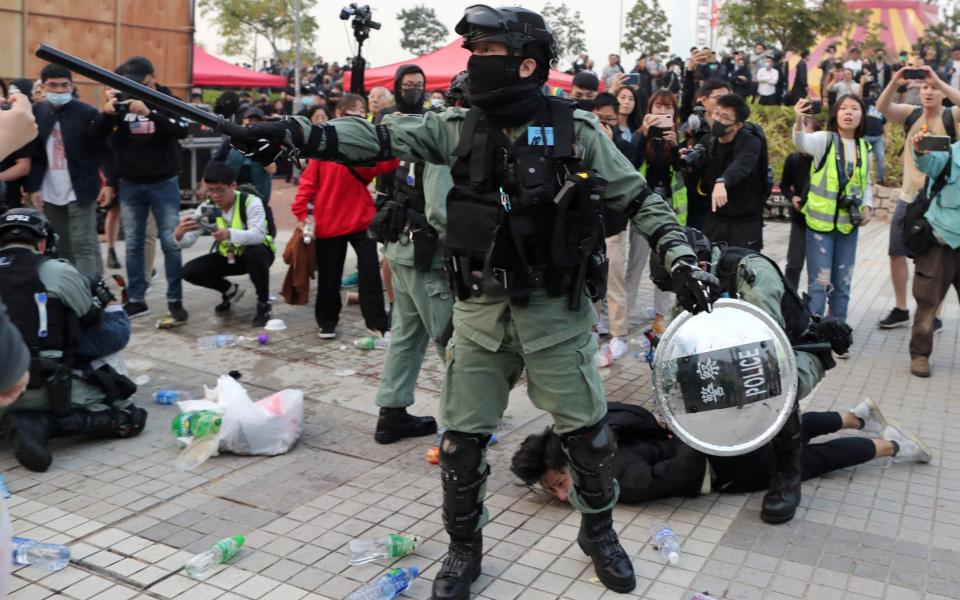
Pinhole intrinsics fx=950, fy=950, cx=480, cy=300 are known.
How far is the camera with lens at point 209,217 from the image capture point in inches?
307

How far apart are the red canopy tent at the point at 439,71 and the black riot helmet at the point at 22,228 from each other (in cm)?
1314

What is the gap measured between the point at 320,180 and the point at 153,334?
6.11 ft

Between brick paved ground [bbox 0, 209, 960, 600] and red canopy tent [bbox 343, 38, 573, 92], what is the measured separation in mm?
12990

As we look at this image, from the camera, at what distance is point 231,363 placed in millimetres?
6965

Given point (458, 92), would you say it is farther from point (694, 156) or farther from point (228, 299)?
point (228, 299)

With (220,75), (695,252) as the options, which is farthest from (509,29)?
(220,75)

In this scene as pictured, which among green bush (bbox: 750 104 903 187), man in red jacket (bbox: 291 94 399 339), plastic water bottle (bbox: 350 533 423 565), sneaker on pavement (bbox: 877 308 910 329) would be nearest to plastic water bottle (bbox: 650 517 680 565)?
plastic water bottle (bbox: 350 533 423 565)

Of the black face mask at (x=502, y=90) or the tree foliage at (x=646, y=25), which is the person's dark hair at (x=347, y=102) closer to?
the black face mask at (x=502, y=90)

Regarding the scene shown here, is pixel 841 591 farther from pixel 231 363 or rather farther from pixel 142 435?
pixel 231 363

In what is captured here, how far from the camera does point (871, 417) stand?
17.8ft

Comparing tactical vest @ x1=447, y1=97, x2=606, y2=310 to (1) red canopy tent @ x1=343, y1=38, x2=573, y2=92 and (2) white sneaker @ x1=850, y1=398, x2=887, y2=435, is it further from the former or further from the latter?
(1) red canopy tent @ x1=343, y1=38, x2=573, y2=92

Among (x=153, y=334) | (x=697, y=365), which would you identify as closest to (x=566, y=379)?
(x=697, y=365)

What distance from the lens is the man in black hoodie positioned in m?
7.93

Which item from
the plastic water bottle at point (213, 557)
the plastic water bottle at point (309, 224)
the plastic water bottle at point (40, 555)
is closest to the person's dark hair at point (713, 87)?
the plastic water bottle at point (309, 224)
